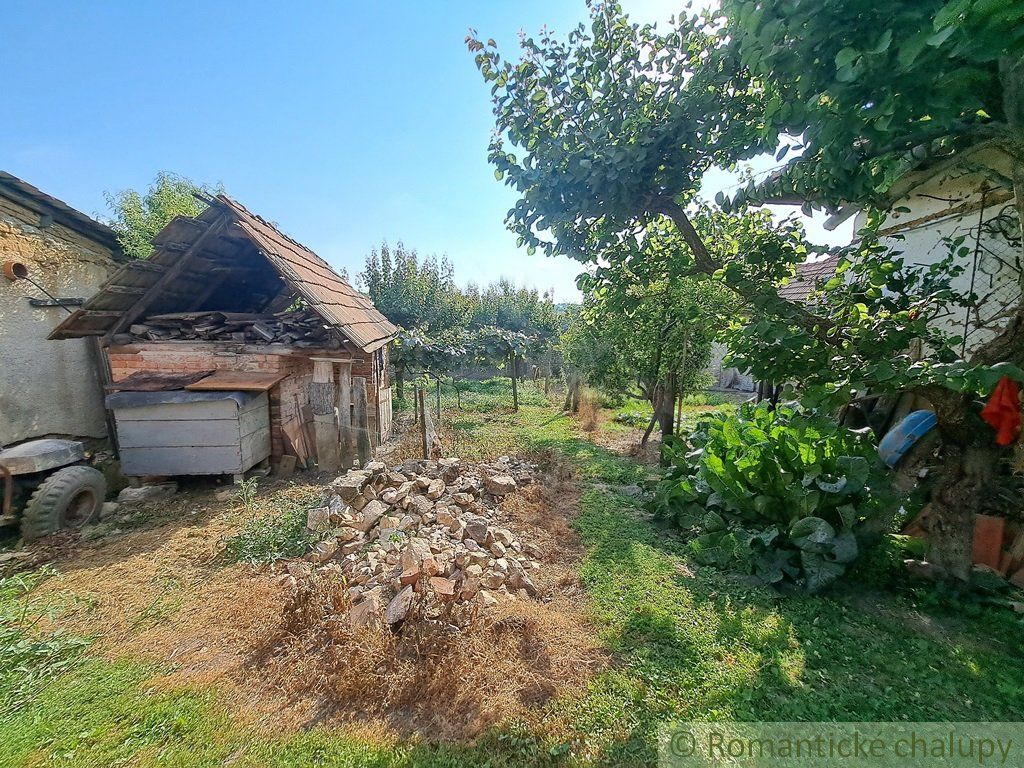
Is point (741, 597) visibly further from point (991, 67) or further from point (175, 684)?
point (175, 684)

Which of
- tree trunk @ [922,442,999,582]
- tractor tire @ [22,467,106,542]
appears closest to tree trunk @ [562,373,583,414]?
tree trunk @ [922,442,999,582]

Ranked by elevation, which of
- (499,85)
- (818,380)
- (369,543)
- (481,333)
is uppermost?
(499,85)

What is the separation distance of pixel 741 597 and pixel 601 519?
5.91 ft

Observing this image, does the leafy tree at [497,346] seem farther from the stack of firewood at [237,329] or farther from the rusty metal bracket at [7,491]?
the rusty metal bracket at [7,491]

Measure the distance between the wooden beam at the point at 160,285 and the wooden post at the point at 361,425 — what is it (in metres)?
3.10

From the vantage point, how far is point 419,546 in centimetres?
355

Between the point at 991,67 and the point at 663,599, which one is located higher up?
the point at 991,67

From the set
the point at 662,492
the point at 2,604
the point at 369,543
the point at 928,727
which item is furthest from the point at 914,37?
the point at 2,604

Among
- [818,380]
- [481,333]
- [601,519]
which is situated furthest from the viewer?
[481,333]

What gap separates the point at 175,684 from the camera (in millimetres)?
2498

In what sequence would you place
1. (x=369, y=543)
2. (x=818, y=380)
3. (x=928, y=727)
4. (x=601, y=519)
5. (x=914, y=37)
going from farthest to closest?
(x=601, y=519) < (x=369, y=543) < (x=818, y=380) < (x=928, y=727) < (x=914, y=37)

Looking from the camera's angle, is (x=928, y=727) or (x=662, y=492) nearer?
(x=928, y=727)

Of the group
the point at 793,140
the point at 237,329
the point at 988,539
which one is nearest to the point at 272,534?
the point at 237,329

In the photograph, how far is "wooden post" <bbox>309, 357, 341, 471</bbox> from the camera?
646cm
